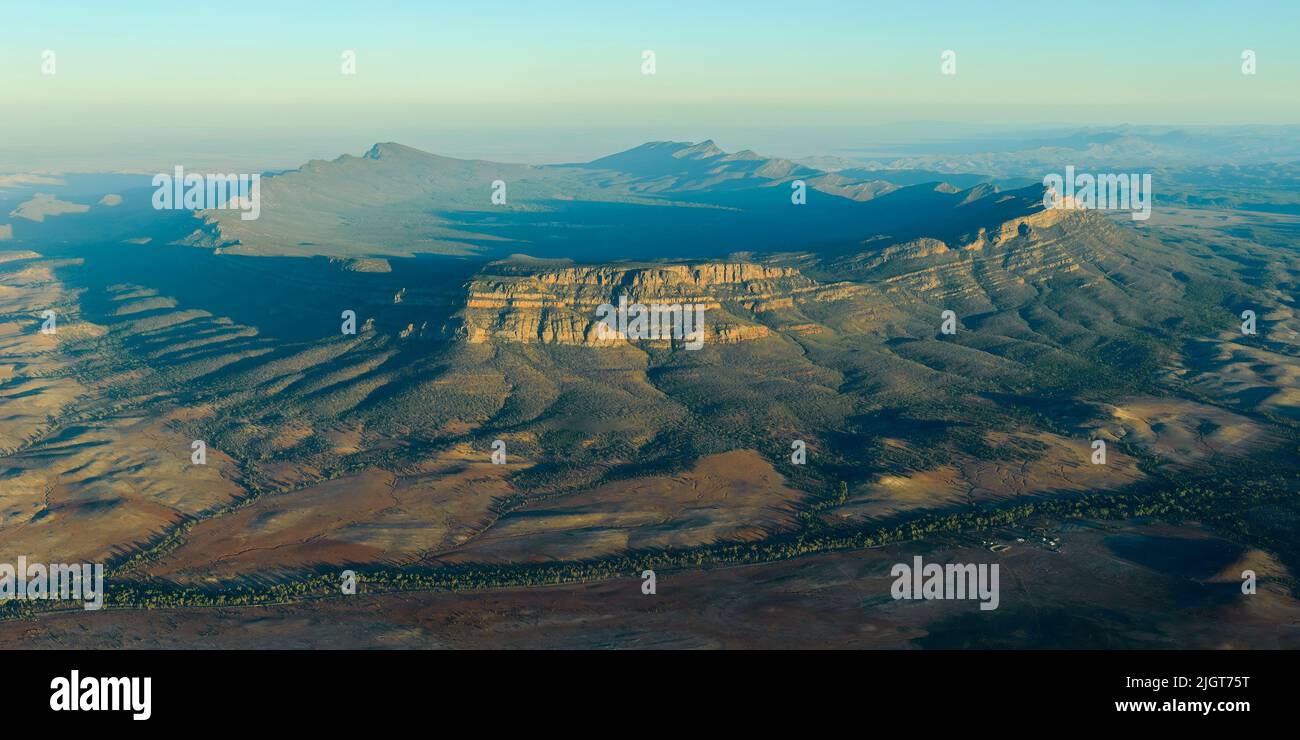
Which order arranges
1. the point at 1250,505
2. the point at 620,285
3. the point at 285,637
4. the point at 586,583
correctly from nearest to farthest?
the point at 285,637, the point at 586,583, the point at 1250,505, the point at 620,285

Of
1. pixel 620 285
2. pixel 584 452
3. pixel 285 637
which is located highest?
pixel 620 285

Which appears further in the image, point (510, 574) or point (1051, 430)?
point (1051, 430)

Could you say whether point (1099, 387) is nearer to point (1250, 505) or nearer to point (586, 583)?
point (1250, 505)

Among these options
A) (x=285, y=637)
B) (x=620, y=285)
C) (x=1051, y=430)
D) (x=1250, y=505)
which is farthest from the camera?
(x=620, y=285)

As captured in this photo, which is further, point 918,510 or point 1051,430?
point 1051,430

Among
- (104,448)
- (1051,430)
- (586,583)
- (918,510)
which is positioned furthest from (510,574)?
(1051,430)

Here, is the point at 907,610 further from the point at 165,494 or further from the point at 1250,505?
the point at 165,494

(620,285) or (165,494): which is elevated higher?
(620,285)

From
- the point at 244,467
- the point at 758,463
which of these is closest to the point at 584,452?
the point at 758,463

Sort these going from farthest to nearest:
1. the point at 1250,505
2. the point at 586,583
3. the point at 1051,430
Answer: the point at 1051,430 < the point at 1250,505 < the point at 586,583
